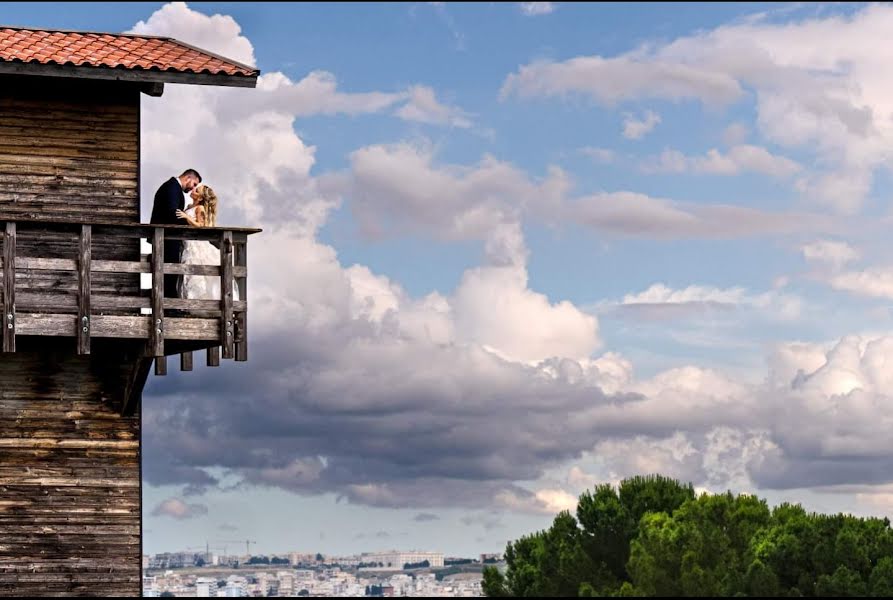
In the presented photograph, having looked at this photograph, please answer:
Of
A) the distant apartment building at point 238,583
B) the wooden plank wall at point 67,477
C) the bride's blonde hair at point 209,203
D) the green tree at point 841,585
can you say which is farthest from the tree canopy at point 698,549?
the distant apartment building at point 238,583

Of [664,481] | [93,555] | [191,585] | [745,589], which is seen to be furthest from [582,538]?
[191,585]

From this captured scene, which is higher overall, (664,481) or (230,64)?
(230,64)

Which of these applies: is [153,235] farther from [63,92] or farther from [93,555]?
[93,555]

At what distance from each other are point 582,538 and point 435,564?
43430 mm

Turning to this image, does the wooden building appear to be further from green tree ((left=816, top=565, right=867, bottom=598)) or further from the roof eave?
green tree ((left=816, top=565, right=867, bottom=598))

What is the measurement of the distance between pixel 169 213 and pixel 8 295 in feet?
10.3

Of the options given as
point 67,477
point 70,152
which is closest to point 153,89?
point 70,152

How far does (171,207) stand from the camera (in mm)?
25516

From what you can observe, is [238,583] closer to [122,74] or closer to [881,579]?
[881,579]

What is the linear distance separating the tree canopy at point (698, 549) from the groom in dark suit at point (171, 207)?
18122mm

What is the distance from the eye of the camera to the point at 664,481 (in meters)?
46.4

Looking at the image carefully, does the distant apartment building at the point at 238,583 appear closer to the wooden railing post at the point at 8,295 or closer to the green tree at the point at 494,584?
the green tree at the point at 494,584

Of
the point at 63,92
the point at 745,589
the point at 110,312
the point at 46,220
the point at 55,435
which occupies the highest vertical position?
the point at 63,92

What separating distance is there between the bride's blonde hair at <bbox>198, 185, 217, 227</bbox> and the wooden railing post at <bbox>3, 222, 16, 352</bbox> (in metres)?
3.34
